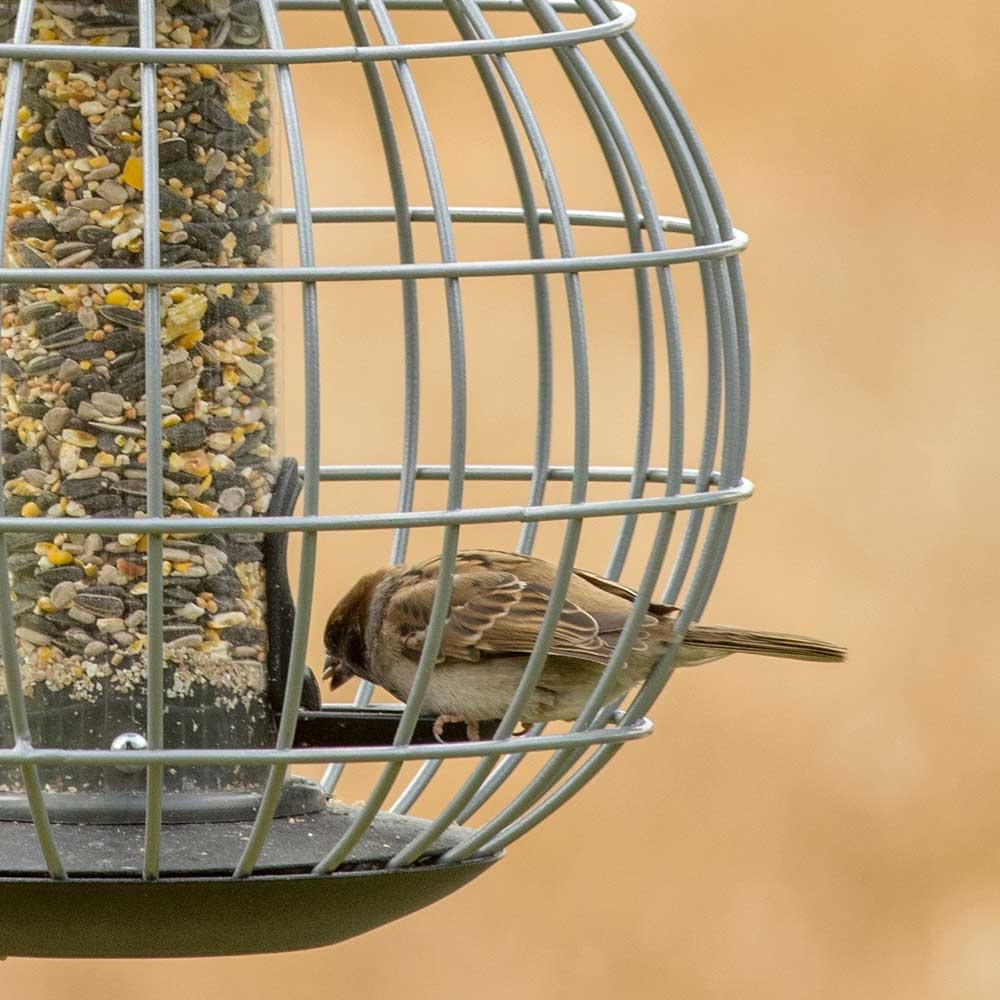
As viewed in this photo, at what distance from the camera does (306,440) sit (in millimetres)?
2568

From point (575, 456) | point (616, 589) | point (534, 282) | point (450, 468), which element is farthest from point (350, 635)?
point (450, 468)

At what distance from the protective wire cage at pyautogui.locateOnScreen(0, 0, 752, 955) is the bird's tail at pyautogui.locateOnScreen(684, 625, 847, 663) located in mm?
83

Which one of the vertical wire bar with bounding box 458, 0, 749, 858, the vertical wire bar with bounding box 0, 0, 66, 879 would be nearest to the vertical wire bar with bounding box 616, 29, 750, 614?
the vertical wire bar with bounding box 458, 0, 749, 858

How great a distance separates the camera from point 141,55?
2.57 m

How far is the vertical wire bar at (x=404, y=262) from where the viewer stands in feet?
9.55

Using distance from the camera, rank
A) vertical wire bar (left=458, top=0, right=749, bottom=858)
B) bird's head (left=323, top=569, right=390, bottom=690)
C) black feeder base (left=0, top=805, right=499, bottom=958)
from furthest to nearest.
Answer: bird's head (left=323, top=569, right=390, bottom=690)
vertical wire bar (left=458, top=0, right=749, bottom=858)
black feeder base (left=0, top=805, right=499, bottom=958)

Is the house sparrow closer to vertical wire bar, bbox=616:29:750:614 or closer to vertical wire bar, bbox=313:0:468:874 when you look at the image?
vertical wire bar, bbox=616:29:750:614

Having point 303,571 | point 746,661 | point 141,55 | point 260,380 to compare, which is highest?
point 141,55

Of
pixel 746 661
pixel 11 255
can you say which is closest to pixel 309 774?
pixel 11 255

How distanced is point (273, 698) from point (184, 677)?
0.51ft

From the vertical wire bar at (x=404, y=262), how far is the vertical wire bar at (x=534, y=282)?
0.13m

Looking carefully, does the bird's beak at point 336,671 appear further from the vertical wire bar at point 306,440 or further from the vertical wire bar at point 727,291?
the vertical wire bar at point 306,440

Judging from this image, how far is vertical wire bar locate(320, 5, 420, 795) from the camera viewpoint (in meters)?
2.91

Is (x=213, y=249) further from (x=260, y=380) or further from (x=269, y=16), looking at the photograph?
(x=269, y=16)
